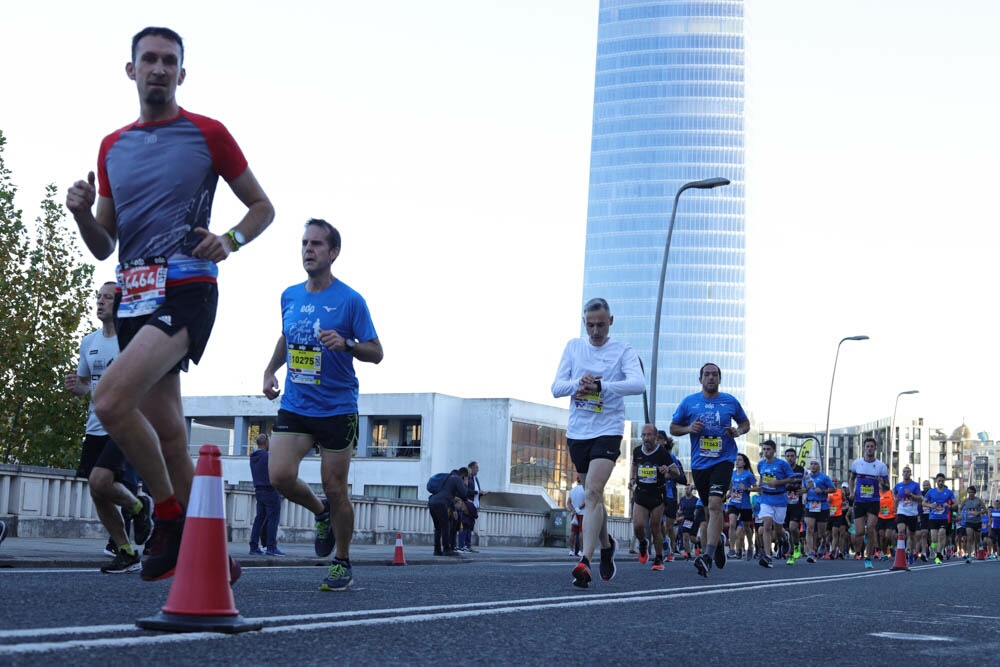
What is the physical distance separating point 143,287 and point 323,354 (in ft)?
7.74

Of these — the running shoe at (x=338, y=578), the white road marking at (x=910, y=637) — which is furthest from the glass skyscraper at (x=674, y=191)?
the white road marking at (x=910, y=637)

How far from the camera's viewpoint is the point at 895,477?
197625 mm

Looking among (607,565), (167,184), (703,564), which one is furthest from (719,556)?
(167,184)

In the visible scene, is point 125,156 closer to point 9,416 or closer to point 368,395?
point 9,416

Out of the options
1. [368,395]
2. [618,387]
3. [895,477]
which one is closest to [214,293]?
[618,387]

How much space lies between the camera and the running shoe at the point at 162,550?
540cm

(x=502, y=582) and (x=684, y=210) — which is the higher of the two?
(x=684, y=210)

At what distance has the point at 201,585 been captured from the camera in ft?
15.1

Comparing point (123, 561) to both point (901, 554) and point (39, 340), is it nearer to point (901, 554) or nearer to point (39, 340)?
point (901, 554)

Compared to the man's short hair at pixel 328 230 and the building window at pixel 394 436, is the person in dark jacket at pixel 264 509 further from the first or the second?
the building window at pixel 394 436

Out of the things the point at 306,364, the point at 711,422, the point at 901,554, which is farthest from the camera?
the point at 901,554

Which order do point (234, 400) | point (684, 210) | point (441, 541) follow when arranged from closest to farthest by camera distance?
point (441, 541) < point (234, 400) < point (684, 210)

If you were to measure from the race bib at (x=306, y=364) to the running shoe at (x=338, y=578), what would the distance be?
1070mm

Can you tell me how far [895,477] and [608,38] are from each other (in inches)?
2990
